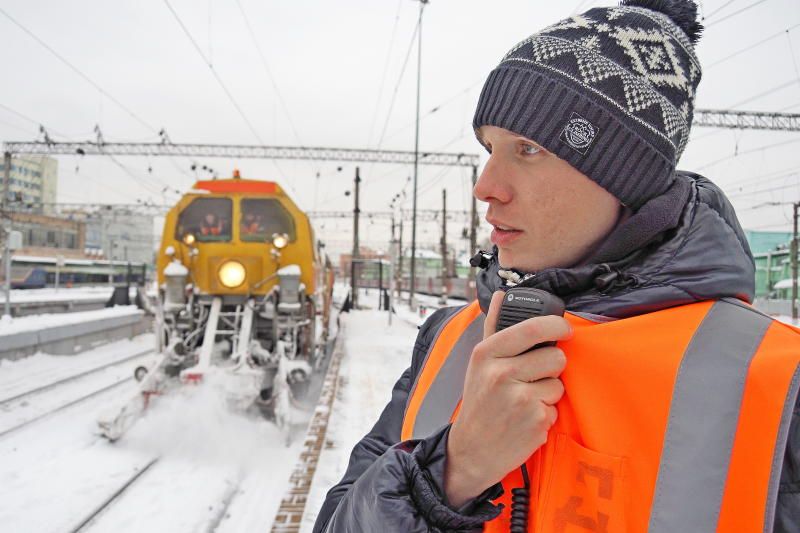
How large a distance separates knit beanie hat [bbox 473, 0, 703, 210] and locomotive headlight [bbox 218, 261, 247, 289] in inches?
280

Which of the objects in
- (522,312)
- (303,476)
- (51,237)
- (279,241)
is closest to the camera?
(522,312)

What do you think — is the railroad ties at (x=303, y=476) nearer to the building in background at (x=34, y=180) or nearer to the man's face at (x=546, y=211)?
the man's face at (x=546, y=211)

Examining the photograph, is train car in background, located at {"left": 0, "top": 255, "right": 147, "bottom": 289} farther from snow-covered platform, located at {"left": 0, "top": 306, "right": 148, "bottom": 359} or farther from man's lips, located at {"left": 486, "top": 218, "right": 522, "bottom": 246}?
man's lips, located at {"left": 486, "top": 218, "right": 522, "bottom": 246}

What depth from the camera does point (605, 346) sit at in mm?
767

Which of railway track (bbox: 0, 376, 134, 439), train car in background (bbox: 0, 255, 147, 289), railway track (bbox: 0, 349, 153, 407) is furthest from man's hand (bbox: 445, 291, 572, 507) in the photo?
train car in background (bbox: 0, 255, 147, 289)

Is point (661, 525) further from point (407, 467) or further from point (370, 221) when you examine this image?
point (370, 221)

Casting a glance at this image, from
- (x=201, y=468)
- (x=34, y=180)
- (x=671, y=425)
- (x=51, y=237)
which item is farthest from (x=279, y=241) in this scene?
(x=51, y=237)

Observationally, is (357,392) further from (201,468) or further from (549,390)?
(549,390)

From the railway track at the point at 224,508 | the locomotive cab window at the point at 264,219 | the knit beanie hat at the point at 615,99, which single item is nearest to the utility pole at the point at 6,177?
the locomotive cab window at the point at 264,219

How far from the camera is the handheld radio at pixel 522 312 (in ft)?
2.63

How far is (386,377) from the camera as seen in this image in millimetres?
8656

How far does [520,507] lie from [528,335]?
0.31m

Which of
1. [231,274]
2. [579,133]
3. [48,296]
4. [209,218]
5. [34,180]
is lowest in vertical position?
[48,296]

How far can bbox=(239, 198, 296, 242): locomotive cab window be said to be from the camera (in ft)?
26.1
